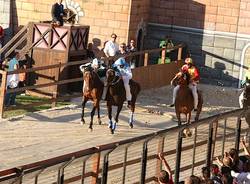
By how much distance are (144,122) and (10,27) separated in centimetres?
953

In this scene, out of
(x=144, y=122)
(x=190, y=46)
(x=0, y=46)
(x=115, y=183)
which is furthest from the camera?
(x=190, y=46)

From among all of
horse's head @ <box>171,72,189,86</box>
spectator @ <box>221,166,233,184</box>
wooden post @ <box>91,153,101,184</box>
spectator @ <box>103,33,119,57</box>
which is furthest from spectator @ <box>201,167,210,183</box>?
spectator @ <box>103,33,119,57</box>

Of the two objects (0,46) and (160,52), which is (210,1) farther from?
(0,46)

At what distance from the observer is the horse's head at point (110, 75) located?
706 inches

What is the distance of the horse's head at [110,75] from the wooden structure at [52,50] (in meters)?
4.31

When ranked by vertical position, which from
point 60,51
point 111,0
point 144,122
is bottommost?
point 144,122

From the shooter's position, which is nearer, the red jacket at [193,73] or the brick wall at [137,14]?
the red jacket at [193,73]

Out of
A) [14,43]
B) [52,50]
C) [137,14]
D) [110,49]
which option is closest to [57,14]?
[52,50]

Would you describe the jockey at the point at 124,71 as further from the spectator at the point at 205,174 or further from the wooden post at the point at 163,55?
the spectator at the point at 205,174

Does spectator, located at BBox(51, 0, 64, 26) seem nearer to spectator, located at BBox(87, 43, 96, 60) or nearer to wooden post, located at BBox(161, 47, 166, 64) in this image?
spectator, located at BBox(87, 43, 96, 60)

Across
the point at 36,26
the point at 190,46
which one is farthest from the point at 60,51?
the point at 190,46

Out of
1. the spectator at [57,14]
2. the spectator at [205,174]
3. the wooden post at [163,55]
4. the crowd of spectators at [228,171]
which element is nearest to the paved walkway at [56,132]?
the spectator at [57,14]

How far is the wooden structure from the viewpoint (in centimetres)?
2227

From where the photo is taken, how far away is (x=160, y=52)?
26.5 metres
